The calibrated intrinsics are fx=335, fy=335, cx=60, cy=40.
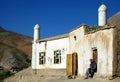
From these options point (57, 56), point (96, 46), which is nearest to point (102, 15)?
point (57, 56)

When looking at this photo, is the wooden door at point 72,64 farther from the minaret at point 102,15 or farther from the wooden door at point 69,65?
the minaret at point 102,15

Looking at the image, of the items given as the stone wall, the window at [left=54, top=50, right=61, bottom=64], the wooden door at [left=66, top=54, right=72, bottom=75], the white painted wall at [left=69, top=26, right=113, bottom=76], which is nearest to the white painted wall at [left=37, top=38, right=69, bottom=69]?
the window at [left=54, top=50, right=61, bottom=64]

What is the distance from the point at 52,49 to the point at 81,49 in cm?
682

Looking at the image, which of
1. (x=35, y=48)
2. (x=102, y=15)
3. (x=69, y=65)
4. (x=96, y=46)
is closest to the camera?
(x=96, y=46)

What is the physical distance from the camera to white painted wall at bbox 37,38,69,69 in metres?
30.6

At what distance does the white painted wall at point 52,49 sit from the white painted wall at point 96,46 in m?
1.93

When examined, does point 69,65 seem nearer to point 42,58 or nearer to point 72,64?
point 72,64

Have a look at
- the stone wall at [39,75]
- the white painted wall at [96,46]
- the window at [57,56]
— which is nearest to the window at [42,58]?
the stone wall at [39,75]

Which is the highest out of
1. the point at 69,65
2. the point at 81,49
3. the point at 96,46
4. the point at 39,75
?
the point at 96,46

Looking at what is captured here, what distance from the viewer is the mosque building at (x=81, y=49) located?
21.9m

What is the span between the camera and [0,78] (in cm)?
3919

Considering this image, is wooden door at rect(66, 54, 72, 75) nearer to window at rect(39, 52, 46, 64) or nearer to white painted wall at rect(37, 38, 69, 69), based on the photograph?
white painted wall at rect(37, 38, 69, 69)

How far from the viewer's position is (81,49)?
86.3 ft

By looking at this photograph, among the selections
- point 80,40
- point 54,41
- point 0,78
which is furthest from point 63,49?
point 0,78
